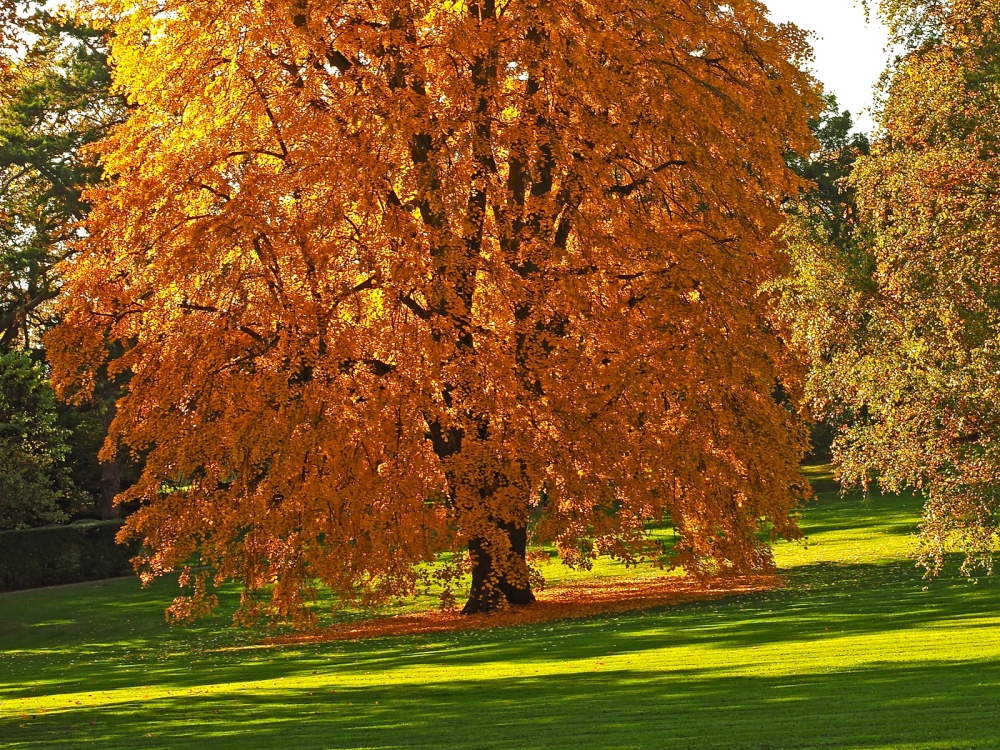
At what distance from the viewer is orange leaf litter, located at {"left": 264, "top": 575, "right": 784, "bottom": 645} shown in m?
21.1

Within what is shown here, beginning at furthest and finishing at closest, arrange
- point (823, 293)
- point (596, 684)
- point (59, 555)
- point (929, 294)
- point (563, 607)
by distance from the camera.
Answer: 1. point (59, 555)
2. point (563, 607)
3. point (823, 293)
4. point (929, 294)
5. point (596, 684)

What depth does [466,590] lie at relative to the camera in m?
29.0

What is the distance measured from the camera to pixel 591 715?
415 inches

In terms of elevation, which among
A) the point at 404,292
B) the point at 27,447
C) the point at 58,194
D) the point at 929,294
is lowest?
the point at 929,294

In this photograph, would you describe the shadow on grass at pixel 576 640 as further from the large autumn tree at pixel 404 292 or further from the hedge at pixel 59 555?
the hedge at pixel 59 555

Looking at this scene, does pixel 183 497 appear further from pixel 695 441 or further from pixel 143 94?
pixel 695 441

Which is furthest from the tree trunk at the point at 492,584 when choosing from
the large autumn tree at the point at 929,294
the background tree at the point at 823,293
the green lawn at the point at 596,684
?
the large autumn tree at the point at 929,294

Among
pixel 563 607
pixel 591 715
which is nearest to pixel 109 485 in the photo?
pixel 563 607

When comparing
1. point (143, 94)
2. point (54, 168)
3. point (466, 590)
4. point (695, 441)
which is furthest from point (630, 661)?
point (54, 168)

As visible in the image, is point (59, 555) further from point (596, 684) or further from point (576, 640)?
point (596, 684)

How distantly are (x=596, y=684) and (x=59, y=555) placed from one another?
27581mm

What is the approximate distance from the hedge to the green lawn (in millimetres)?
13426

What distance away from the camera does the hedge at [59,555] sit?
3525 cm

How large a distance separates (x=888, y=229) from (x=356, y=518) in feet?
30.0
